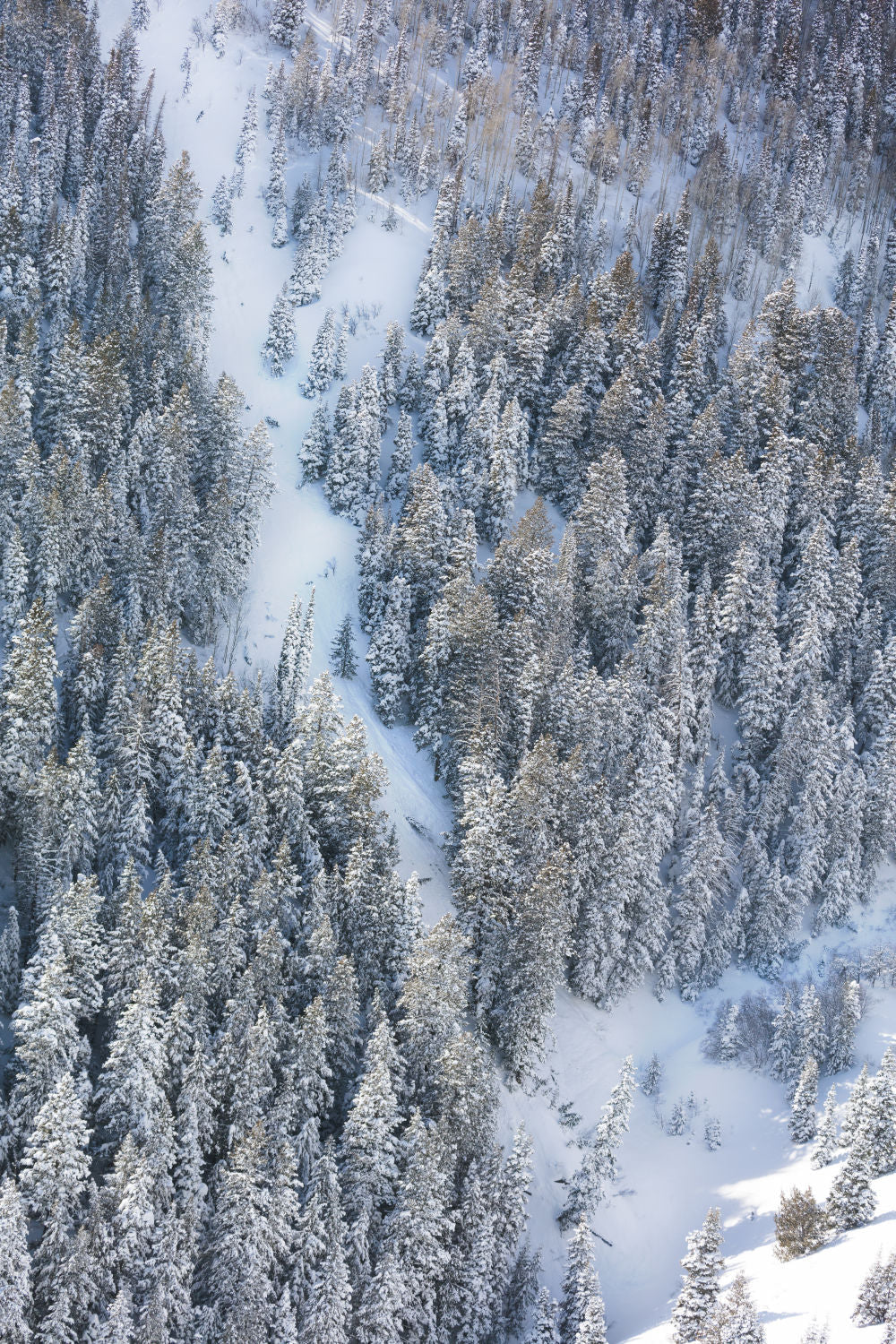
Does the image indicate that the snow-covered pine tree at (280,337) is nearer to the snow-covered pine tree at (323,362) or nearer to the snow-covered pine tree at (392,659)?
the snow-covered pine tree at (323,362)

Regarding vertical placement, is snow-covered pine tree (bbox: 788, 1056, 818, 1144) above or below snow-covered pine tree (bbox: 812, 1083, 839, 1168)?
above

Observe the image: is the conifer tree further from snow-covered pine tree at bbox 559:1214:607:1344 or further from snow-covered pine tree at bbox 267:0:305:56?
snow-covered pine tree at bbox 267:0:305:56

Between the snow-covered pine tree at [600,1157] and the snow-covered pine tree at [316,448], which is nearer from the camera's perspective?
the snow-covered pine tree at [600,1157]

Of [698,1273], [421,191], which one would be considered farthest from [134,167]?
[698,1273]

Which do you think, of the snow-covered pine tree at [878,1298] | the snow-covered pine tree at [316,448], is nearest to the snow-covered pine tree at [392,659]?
the snow-covered pine tree at [316,448]

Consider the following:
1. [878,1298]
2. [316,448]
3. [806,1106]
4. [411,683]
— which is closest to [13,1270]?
[878,1298]

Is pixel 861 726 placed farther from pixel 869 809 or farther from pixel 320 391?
pixel 320 391

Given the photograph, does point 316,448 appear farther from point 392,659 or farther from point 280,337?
point 392,659

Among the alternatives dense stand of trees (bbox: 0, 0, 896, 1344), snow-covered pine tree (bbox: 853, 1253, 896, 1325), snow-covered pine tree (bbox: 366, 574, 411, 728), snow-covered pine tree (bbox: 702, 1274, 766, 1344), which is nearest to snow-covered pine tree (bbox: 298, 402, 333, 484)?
dense stand of trees (bbox: 0, 0, 896, 1344)

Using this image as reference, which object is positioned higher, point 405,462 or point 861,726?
point 405,462
